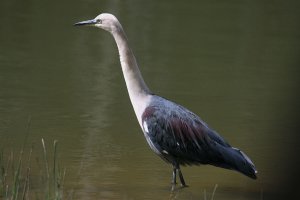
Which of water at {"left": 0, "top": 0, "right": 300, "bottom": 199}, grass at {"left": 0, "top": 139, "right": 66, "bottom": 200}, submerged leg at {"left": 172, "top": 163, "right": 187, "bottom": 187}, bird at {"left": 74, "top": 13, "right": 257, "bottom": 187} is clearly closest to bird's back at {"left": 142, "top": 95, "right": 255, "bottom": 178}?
bird at {"left": 74, "top": 13, "right": 257, "bottom": 187}

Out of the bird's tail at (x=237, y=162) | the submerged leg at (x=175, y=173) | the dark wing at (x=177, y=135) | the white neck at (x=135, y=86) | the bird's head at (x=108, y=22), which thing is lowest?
the submerged leg at (x=175, y=173)

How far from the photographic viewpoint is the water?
6453 mm

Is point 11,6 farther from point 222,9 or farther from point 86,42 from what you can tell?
point 222,9

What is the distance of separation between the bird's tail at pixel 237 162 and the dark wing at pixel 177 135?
116mm

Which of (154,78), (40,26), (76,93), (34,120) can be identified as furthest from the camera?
(40,26)

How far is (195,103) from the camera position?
32.1ft

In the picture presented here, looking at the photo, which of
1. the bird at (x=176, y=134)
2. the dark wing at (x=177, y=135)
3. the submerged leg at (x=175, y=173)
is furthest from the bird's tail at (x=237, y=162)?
the submerged leg at (x=175, y=173)

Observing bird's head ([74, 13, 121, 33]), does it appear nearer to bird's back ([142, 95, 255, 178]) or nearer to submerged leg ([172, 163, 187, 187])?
bird's back ([142, 95, 255, 178])

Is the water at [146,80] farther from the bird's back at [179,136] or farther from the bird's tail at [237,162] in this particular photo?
the bird's back at [179,136]

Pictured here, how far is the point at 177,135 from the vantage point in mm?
5891

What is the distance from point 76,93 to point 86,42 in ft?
12.3

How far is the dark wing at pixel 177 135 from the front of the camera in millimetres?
5871

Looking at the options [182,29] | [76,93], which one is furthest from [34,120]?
[182,29]

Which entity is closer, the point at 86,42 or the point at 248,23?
the point at 86,42
